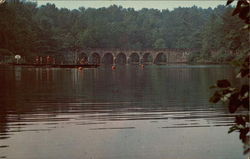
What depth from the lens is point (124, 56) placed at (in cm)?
19238

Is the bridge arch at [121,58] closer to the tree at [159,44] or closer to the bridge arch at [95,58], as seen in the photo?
the bridge arch at [95,58]

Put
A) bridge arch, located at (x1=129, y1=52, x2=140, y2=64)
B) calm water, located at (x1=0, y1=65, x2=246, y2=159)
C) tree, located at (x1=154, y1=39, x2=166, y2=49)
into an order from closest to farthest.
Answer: calm water, located at (x1=0, y1=65, x2=246, y2=159) → bridge arch, located at (x1=129, y1=52, x2=140, y2=64) → tree, located at (x1=154, y1=39, x2=166, y2=49)

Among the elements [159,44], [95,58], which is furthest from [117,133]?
[159,44]

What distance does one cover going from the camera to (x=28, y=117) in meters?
18.4

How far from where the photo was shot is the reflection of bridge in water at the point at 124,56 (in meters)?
168

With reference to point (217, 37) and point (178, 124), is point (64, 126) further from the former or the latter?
point (217, 37)

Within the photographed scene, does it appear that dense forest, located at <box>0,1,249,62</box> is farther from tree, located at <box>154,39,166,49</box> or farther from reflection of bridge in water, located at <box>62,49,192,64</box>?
reflection of bridge in water, located at <box>62,49,192,64</box>

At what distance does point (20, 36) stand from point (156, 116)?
91698mm

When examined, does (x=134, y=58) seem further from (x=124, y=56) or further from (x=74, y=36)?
(x=74, y=36)

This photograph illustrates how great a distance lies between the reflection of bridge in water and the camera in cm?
16825

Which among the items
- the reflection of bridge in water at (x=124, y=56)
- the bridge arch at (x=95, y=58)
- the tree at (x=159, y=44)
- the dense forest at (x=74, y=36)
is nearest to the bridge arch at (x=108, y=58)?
the reflection of bridge in water at (x=124, y=56)

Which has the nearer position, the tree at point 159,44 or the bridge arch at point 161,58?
the bridge arch at point 161,58

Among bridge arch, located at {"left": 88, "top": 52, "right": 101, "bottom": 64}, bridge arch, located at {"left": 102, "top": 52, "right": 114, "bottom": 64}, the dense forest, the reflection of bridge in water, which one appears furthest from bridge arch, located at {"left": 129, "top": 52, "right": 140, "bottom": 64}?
bridge arch, located at {"left": 88, "top": 52, "right": 101, "bottom": 64}

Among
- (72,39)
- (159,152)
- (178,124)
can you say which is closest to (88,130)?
(178,124)
